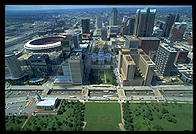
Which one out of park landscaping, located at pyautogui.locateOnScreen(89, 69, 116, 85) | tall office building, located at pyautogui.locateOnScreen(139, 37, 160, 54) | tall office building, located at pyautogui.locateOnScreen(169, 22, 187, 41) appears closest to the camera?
park landscaping, located at pyautogui.locateOnScreen(89, 69, 116, 85)

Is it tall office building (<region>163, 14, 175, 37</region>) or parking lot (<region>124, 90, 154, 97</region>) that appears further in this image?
tall office building (<region>163, 14, 175, 37</region>)

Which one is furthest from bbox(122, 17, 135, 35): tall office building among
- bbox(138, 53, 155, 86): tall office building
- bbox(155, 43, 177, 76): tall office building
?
bbox(138, 53, 155, 86): tall office building

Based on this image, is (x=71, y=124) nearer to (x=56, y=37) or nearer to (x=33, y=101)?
(x=33, y=101)

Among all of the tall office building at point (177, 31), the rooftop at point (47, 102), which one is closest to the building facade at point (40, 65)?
the rooftop at point (47, 102)

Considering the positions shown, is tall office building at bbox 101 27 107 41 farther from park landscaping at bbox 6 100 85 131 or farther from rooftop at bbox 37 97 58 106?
rooftop at bbox 37 97 58 106

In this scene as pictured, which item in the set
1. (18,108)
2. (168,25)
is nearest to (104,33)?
(168,25)

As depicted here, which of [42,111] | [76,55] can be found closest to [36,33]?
[76,55]
